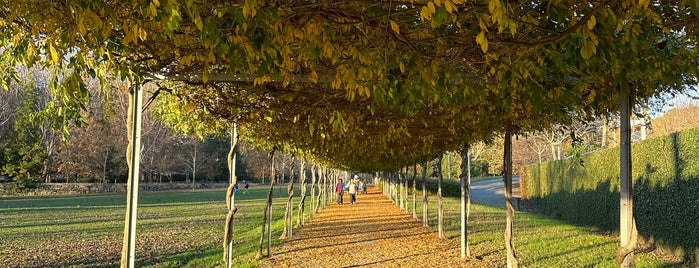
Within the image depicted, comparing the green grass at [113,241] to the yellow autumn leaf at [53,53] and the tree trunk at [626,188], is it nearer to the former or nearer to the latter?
the tree trunk at [626,188]

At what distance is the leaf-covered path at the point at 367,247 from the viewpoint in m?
9.23

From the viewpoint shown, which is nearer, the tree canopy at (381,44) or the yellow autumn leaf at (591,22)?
the yellow autumn leaf at (591,22)

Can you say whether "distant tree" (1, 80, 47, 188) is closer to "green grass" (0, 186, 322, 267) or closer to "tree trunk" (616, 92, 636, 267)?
"green grass" (0, 186, 322, 267)

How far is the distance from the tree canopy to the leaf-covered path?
475 cm

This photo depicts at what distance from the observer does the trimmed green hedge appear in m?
9.97

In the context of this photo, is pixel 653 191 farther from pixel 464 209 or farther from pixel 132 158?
pixel 132 158

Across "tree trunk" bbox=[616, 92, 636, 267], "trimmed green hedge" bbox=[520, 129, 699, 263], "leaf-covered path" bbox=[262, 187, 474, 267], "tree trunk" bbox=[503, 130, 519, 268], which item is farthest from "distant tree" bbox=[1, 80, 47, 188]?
"tree trunk" bbox=[616, 92, 636, 267]

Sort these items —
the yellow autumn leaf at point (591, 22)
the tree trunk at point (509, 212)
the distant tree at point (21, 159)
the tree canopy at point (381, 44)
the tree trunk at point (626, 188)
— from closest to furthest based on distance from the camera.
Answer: the yellow autumn leaf at point (591, 22) → the tree canopy at point (381, 44) → the tree trunk at point (626, 188) → the tree trunk at point (509, 212) → the distant tree at point (21, 159)

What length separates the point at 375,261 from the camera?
9.26 metres

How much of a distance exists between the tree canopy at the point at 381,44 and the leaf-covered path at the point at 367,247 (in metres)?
4.75

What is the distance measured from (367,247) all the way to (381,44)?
8320 mm

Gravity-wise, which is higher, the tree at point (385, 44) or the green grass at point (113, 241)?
the tree at point (385, 44)

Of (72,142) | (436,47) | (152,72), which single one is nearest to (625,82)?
(436,47)

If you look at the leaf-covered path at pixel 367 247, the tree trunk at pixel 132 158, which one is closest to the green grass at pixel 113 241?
the leaf-covered path at pixel 367 247
